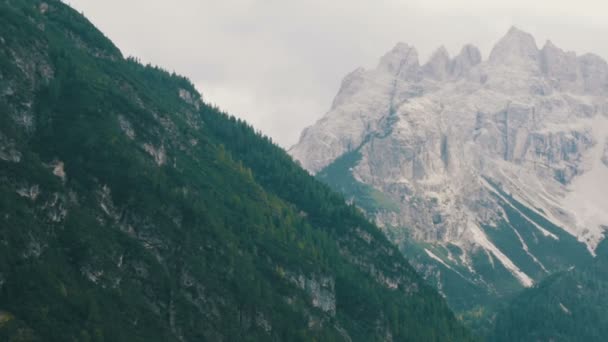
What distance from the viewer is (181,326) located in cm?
18212

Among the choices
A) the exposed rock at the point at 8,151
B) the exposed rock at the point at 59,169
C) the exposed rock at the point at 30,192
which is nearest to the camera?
the exposed rock at the point at 30,192

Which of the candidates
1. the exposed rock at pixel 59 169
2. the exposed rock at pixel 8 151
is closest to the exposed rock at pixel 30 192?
the exposed rock at pixel 8 151

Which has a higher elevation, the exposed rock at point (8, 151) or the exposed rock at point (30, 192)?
the exposed rock at point (8, 151)

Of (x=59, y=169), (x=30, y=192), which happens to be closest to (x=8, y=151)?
(x=30, y=192)

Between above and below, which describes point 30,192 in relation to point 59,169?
below

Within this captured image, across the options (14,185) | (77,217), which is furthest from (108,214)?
(14,185)

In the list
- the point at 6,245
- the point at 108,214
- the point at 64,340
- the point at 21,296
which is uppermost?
the point at 108,214

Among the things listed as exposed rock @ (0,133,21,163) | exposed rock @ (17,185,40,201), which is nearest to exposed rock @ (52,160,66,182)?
exposed rock @ (0,133,21,163)

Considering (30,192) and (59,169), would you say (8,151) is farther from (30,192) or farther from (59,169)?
(59,169)

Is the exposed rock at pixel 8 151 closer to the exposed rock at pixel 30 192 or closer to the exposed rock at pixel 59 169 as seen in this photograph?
the exposed rock at pixel 30 192

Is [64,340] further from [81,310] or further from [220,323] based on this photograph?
[220,323]

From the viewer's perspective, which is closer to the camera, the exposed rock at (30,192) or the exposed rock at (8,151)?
the exposed rock at (30,192)

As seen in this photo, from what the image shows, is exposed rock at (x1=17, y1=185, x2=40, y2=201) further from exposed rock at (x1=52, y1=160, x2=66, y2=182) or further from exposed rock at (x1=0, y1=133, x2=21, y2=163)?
exposed rock at (x1=52, y1=160, x2=66, y2=182)

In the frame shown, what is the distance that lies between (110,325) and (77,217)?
30101 millimetres
